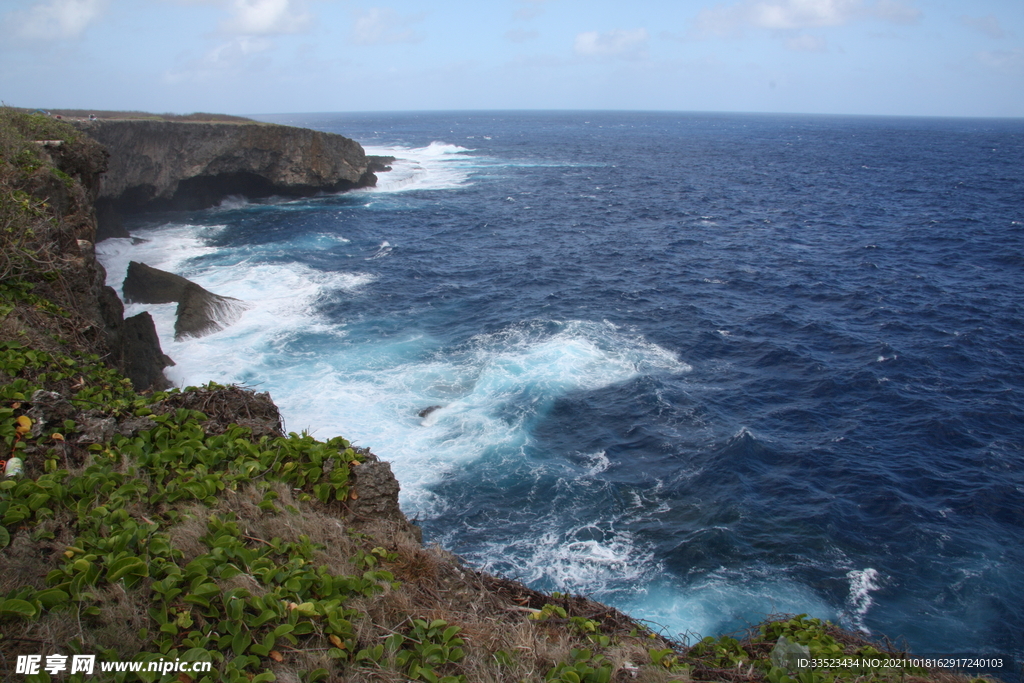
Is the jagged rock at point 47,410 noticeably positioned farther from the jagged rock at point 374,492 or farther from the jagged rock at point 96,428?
the jagged rock at point 374,492

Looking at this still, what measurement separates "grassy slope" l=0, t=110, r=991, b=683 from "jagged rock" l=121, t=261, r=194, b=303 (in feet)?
66.7

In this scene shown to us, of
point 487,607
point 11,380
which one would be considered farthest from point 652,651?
point 11,380

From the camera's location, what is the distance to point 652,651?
260 inches

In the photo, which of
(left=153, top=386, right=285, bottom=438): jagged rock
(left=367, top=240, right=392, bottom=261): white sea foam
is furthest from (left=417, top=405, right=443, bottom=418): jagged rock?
(left=367, top=240, right=392, bottom=261): white sea foam

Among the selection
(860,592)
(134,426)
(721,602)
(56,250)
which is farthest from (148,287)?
(860,592)

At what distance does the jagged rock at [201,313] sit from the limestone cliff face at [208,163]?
75.7ft

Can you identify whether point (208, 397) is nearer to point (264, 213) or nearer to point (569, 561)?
point (569, 561)

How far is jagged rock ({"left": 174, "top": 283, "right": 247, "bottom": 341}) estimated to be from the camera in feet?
86.5

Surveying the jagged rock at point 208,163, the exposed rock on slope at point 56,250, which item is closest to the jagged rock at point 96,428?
the exposed rock on slope at point 56,250

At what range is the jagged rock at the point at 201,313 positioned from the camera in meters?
26.4

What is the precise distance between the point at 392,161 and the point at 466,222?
148 feet

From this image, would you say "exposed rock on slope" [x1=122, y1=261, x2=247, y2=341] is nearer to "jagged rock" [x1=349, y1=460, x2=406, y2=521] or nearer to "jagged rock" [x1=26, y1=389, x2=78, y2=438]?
"jagged rock" [x1=26, y1=389, x2=78, y2=438]

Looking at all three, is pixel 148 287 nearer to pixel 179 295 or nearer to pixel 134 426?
pixel 179 295

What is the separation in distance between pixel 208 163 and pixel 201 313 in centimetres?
3099
